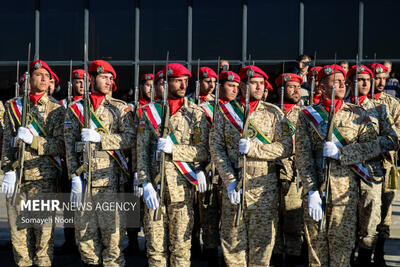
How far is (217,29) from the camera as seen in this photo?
10570 millimetres

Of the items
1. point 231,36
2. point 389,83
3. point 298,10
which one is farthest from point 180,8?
point 389,83

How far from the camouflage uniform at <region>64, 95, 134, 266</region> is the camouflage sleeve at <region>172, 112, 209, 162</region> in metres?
0.59

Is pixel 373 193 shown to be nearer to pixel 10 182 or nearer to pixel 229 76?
pixel 229 76

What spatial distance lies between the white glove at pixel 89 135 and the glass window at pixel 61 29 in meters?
6.45

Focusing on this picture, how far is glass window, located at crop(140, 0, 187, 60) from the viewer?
35.1ft

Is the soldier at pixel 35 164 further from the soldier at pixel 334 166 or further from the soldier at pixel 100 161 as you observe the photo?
the soldier at pixel 334 166

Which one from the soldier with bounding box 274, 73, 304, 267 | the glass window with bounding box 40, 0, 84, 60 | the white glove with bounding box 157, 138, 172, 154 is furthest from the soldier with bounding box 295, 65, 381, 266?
the glass window with bounding box 40, 0, 84, 60

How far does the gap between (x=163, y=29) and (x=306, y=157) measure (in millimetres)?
6939

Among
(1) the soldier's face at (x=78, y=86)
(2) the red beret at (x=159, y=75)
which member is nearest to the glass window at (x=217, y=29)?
(1) the soldier's face at (x=78, y=86)

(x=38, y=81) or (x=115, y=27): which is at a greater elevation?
(x=115, y=27)

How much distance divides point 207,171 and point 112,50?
21.3ft

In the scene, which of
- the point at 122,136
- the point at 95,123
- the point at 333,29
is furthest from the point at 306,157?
the point at 333,29

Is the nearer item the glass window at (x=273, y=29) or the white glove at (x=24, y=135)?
the white glove at (x=24, y=135)

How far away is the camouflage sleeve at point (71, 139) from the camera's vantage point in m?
4.94
